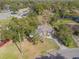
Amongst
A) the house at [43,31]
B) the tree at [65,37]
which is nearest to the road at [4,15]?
the house at [43,31]

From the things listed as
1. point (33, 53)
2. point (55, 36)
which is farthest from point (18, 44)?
point (55, 36)

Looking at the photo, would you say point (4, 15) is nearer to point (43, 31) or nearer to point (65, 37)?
point (43, 31)

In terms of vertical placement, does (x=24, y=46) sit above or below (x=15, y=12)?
above

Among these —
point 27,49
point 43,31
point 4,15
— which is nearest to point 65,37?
point 43,31

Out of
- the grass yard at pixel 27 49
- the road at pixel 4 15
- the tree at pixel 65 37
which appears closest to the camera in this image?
the grass yard at pixel 27 49

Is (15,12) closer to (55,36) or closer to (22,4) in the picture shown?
(22,4)

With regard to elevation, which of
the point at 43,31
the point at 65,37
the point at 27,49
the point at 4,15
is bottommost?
the point at 4,15

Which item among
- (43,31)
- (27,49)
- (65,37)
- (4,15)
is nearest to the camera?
(27,49)

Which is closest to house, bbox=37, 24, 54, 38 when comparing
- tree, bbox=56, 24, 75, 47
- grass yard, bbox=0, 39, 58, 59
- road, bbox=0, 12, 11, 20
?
grass yard, bbox=0, 39, 58, 59

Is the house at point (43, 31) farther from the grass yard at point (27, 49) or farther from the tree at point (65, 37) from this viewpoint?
the tree at point (65, 37)
